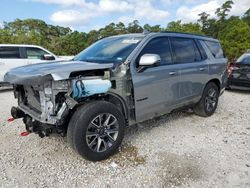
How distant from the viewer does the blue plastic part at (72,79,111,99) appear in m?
3.46

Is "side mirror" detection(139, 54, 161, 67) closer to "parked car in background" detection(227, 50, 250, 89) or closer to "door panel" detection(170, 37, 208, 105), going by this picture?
"door panel" detection(170, 37, 208, 105)

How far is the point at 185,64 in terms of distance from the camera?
5.13m

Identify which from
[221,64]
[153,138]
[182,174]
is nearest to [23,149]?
[153,138]

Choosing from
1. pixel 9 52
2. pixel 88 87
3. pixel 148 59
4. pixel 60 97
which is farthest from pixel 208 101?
pixel 9 52

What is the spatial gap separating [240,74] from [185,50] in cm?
451

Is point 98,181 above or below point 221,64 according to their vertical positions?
below

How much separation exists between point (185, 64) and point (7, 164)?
3.50 m

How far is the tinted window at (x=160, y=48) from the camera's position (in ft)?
14.6

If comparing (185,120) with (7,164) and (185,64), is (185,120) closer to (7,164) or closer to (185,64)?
(185,64)

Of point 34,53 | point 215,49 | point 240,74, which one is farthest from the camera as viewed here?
point 34,53

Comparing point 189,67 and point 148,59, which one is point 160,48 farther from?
point 189,67

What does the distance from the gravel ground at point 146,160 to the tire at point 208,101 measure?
0.44 m

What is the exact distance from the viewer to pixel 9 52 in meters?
9.92

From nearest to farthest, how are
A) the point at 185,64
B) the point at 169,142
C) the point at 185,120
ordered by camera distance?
the point at 169,142 < the point at 185,64 < the point at 185,120
